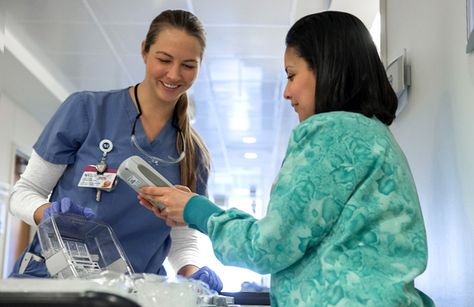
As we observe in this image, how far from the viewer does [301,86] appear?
3.61ft

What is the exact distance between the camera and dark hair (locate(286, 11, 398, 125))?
107 cm

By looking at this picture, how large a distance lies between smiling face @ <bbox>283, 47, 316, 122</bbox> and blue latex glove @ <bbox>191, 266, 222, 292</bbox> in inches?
19.3

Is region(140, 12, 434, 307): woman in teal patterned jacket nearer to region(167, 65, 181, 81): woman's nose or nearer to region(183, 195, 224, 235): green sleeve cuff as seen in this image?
region(183, 195, 224, 235): green sleeve cuff

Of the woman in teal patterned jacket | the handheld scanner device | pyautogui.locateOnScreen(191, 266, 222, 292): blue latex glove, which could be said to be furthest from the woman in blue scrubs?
the woman in teal patterned jacket

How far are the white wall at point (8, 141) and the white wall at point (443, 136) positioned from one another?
4.19 metres

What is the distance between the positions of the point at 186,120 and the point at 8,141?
4107 millimetres

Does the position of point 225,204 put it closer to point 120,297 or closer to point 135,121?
point 135,121

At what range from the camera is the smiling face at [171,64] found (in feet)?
5.35

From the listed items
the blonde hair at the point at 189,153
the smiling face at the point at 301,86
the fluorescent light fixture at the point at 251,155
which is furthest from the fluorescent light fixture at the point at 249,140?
the smiling face at the point at 301,86

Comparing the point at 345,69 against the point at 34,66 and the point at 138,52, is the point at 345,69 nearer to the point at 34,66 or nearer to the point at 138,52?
the point at 138,52

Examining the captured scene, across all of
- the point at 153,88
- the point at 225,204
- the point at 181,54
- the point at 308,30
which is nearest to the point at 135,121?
the point at 153,88

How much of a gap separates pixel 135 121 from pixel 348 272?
2.87ft

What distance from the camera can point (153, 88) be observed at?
166cm

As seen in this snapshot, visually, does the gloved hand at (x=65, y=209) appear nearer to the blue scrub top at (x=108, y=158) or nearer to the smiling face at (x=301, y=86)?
the blue scrub top at (x=108, y=158)
